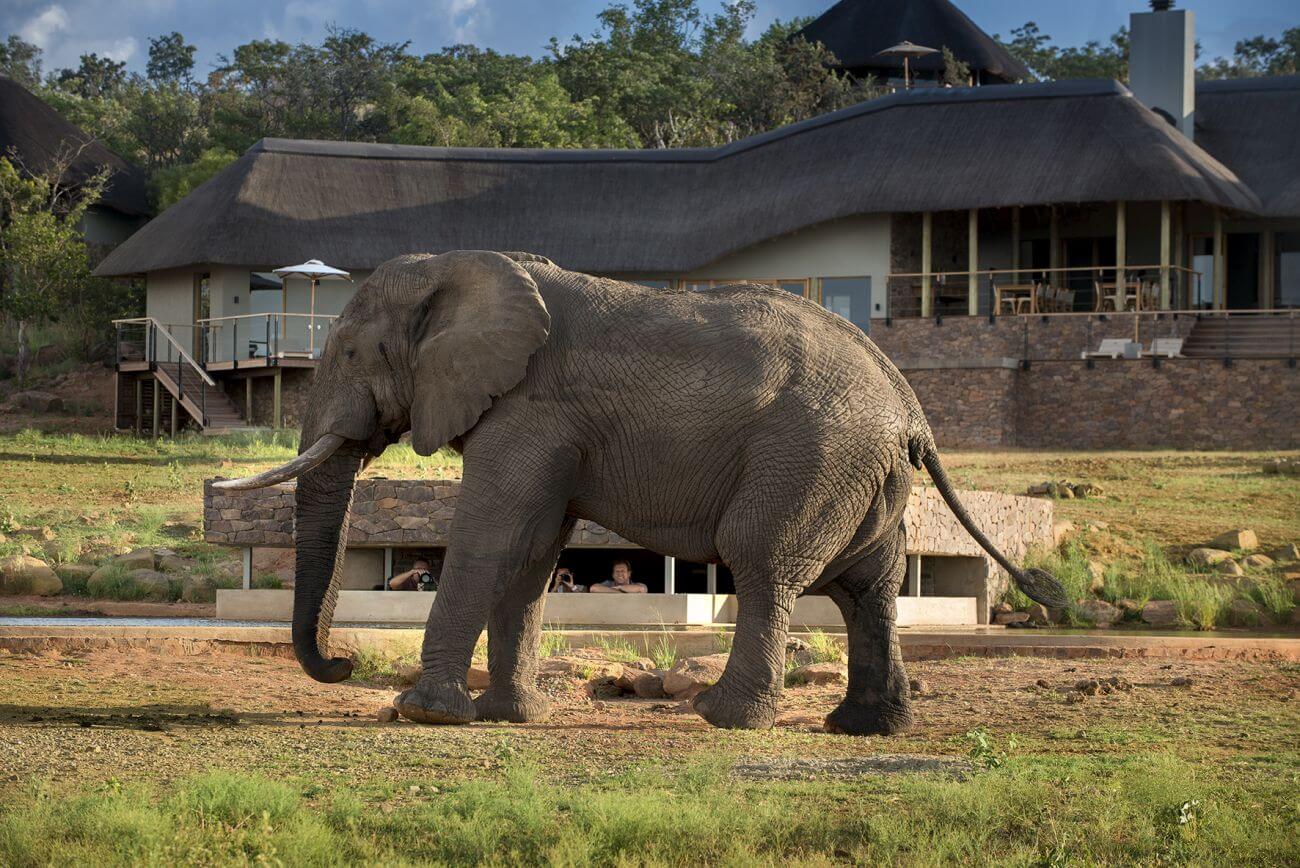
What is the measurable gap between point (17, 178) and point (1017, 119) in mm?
→ 21769

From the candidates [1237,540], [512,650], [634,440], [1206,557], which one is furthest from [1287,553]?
[634,440]

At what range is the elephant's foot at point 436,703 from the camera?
8.88 meters

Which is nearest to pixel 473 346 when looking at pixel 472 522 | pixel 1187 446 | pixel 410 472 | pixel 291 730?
pixel 472 522

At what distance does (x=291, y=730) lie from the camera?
8906 millimetres

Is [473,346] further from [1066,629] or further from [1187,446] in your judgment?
[1187,446]

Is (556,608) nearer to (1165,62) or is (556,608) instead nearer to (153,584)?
(153,584)

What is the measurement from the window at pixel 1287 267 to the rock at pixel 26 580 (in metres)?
27.2

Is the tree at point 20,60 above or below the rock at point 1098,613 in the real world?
above

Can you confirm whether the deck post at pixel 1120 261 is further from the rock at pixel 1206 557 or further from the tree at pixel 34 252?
the tree at pixel 34 252

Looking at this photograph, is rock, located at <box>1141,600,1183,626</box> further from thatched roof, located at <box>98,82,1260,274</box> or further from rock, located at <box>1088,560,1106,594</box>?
thatched roof, located at <box>98,82,1260,274</box>

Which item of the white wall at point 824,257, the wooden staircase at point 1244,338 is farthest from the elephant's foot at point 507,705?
the white wall at point 824,257

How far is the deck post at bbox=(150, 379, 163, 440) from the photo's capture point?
3316 cm

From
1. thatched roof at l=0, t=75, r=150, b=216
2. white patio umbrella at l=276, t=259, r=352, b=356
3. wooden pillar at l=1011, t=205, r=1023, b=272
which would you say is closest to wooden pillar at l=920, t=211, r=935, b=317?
wooden pillar at l=1011, t=205, r=1023, b=272

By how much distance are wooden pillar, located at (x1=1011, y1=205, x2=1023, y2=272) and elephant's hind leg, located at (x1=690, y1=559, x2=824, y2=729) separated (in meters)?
26.2
